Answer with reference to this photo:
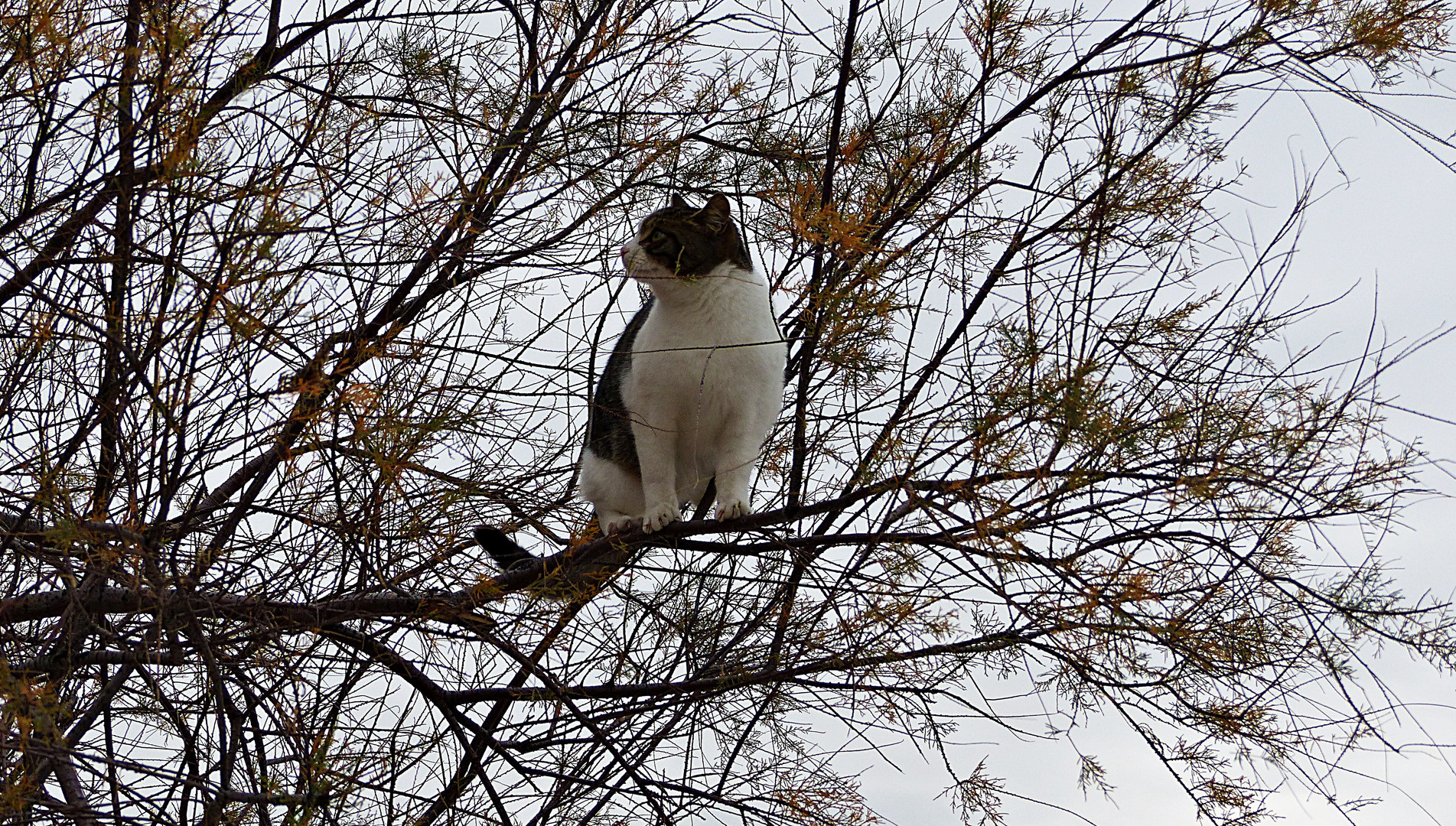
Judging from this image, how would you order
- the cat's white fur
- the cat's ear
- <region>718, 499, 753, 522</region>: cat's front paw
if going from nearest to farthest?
Answer: <region>718, 499, 753, 522</region>: cat's front paw < the cat's white fur < the cat's ear

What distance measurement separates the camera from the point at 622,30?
10.6 feet

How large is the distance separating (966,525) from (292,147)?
1.69 m

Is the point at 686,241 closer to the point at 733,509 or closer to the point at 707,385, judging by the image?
the point at 707,385

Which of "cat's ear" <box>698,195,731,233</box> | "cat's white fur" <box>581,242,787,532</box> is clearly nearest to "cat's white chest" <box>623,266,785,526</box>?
"cat's white fur" <box>581,242,787,532</box>

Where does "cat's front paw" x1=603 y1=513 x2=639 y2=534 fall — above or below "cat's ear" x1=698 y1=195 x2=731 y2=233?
below

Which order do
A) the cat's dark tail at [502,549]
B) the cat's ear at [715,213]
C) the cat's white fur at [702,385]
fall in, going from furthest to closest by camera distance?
the cat's dark tail at [502,549]
the cat's ear at [715,213]
the cat's white fur at [702,385]

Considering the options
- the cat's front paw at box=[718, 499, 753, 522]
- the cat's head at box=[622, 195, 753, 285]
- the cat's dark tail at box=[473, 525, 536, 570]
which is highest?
the cat's head at box=[622, 195, 753, 285]

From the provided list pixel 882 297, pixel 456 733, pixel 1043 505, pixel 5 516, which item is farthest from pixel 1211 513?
pixel 5 516

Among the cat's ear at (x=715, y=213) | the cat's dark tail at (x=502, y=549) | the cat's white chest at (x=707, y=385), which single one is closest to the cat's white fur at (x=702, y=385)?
the cat's white chest at (x=707, y=385)

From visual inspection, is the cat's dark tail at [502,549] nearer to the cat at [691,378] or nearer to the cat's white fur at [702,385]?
the cat at [691,378]

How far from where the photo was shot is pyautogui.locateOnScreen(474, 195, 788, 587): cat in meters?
3.36

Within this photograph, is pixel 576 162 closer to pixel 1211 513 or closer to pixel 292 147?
pixel 292 147

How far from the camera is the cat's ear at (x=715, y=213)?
3.52 metres

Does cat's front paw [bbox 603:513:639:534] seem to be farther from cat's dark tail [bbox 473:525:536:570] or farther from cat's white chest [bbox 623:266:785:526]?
cat's dark tail [bbox 473:525:536:570]
